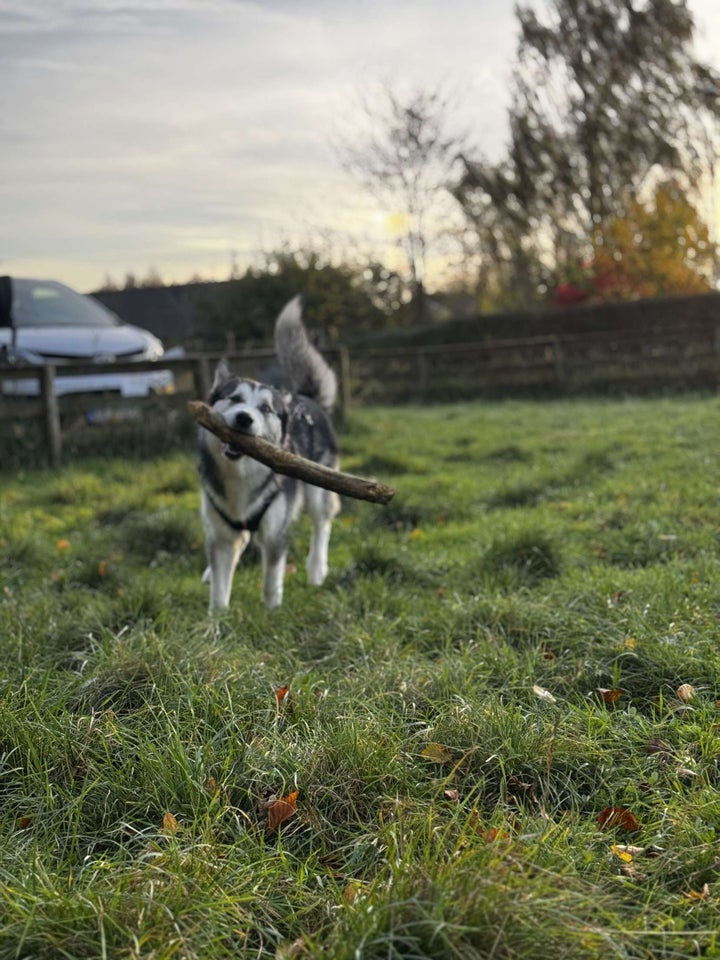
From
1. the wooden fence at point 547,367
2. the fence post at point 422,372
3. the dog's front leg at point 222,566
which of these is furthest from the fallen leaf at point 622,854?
the fence post at point 422,372

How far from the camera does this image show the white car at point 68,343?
34.2ft

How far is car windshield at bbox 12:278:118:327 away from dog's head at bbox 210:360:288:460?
691 centimetres

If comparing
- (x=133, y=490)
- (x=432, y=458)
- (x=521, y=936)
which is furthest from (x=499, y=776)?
(x=432, y=458)

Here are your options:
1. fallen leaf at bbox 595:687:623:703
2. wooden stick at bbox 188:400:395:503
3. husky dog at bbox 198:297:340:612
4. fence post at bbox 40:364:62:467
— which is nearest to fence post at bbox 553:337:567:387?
fence post at bbox 40:364:62:467

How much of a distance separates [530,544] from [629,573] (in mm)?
655

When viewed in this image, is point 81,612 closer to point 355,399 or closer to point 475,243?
point 355,399

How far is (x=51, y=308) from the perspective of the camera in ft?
37.5

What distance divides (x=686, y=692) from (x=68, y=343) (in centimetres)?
929

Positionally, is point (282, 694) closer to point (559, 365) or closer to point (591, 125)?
point (559, 365)

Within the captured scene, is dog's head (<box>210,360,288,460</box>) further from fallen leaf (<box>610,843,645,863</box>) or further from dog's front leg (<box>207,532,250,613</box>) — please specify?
fallen leaf (<box>610,843,645,863</box>)

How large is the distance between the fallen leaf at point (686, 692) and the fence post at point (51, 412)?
25.6 ft

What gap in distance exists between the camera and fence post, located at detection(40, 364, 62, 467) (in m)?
9.45

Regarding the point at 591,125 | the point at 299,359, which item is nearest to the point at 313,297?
the point at 591,125

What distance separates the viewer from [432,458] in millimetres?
9727
